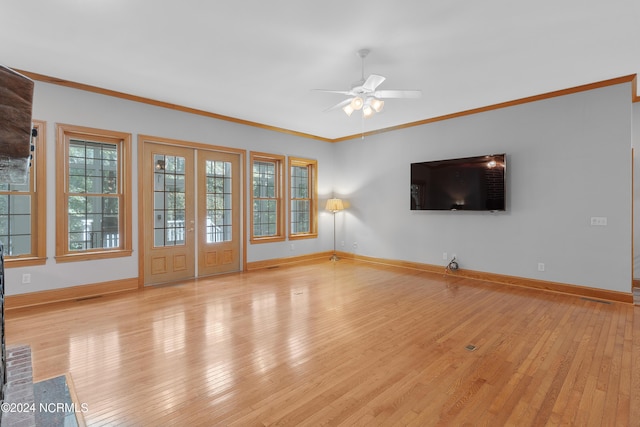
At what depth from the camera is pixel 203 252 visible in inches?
228

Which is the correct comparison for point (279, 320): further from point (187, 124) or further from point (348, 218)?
point (348, 218)

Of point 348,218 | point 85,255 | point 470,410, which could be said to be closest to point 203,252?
point 85,255

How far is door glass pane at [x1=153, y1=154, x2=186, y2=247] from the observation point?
5277 millimetres

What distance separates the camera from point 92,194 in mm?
4633

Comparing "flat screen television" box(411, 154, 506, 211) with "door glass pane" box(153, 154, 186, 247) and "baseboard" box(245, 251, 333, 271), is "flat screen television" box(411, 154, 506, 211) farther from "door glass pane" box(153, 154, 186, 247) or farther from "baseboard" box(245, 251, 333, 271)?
"door glass pane" box(153, 154, 186, 247)

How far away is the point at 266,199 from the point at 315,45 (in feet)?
12.8

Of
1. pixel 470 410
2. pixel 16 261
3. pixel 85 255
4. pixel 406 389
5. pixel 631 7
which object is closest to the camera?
pixel 470 410

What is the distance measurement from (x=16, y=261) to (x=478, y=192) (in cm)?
661

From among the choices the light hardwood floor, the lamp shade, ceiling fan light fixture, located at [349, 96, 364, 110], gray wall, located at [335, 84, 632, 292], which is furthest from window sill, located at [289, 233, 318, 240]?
ceiling fan light fixture, located at [349, 96, 364, 110]

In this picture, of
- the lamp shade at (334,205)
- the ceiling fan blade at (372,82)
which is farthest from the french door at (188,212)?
the ceiling fan blade at (372,82)

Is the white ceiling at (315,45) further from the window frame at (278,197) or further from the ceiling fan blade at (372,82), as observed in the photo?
the window frame at (278,197)

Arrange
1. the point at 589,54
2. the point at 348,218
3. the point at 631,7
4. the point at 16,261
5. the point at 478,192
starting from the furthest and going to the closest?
the point at 348,218
the point at 478,192
the point at 16,261
the point at 589,54
the point at 631,7

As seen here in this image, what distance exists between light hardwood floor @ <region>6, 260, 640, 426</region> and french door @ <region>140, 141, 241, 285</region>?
2.78 ft

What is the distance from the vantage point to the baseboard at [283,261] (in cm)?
643
